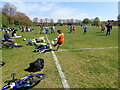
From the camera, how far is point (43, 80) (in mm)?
3867

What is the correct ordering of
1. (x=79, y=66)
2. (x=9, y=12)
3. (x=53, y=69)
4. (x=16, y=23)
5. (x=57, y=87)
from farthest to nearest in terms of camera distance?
(x=9, y=12) → (x=16, y=23) → (x=79, y=66) → (x=53, y=69) → (x=57, y=87)

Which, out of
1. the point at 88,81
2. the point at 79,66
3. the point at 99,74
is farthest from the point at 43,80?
the point at 99,74

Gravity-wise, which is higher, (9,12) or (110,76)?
(9,12)

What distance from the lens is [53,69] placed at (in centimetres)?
470

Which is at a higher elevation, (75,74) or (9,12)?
(9,12)

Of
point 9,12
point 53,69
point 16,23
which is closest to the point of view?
point 53,69

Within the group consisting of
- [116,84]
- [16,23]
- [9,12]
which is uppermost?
[9,12]

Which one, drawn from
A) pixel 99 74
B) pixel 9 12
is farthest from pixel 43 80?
pixel 9 12

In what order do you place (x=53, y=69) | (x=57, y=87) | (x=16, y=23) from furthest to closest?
(x=16, y=23)
(x=53, y=69)
(x=57, y=87)

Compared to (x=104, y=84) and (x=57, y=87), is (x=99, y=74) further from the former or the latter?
(x=57, y=87)

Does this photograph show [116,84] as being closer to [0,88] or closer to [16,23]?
[0,88]

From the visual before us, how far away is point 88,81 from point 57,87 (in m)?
1.17

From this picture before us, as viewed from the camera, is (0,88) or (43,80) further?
(43,80)

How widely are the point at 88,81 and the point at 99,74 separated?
2.59 ft
